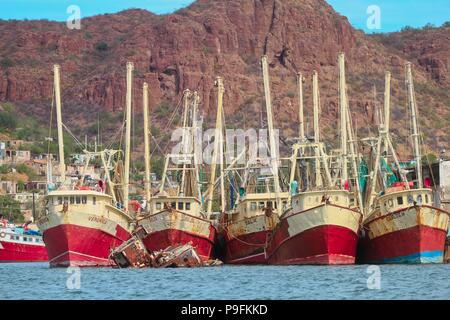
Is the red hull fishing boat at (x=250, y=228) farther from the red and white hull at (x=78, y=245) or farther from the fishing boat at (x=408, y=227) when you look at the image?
the red and white hull at (x=78, y=245)

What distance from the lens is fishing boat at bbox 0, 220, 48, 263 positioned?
466ft

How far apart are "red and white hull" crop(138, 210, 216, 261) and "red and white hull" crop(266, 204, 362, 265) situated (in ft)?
25.9

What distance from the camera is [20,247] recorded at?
143 m

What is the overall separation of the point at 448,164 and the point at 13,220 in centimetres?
9023

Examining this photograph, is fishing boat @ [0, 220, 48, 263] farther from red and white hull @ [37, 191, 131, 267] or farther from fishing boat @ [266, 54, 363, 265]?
fishing boat @ [266, 54, 363, 265]

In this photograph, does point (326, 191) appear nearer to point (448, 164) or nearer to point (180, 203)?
point (180, 203)

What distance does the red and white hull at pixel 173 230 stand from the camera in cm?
10181

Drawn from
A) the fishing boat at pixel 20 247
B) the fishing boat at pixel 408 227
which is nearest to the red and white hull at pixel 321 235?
the fishing boat at pixel 408 227

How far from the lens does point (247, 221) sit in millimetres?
107312

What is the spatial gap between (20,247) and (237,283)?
2716 inches

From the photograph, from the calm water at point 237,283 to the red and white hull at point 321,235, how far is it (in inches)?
99.2

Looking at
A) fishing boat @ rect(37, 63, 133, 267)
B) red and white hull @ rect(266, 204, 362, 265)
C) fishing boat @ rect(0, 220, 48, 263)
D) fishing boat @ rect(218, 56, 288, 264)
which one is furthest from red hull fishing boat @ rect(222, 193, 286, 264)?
fishing boat @ rect(0, 220, 48, 263)
